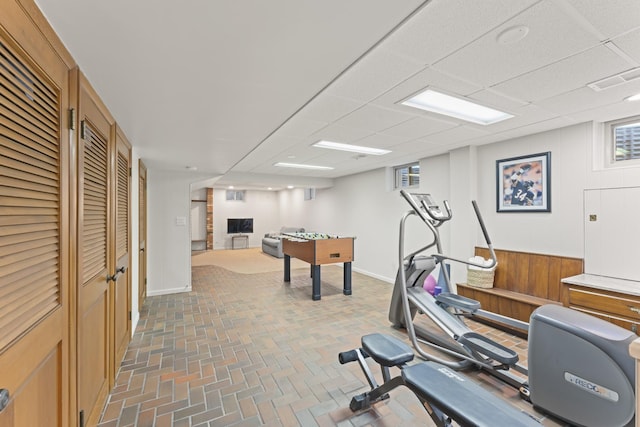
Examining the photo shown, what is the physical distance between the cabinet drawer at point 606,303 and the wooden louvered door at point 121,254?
4.20 metres

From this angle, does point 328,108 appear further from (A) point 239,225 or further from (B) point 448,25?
(A) point 239,225

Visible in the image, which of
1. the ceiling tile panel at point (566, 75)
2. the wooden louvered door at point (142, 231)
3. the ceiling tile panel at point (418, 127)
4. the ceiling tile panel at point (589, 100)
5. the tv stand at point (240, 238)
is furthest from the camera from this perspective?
the tv stand at point (240, 238)

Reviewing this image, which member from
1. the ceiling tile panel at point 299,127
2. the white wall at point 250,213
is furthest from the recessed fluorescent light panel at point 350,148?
the white wall at point 250,213

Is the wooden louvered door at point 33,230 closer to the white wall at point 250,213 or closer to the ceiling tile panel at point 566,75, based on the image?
the ceiling tile panel at point 566,75

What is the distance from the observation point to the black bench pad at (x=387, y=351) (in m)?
1.88

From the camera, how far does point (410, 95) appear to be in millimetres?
2227

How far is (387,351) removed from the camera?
197cm

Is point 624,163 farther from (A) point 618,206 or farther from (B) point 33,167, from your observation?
(B) point 33,167

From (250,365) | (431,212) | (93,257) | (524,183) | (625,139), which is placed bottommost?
(250,365)

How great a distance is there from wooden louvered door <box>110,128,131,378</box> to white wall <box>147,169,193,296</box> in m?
2.01

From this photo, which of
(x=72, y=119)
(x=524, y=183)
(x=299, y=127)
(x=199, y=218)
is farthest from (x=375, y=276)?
(x=199, y=218)

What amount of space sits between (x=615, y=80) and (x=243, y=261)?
26.3ft

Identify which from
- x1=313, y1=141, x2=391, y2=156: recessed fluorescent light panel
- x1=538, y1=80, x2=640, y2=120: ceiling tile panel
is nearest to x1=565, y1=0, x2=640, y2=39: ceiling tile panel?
x1=538, y1=80, x2=640, y2=120: ceiling tile panel

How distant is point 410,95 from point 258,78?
1.20m
